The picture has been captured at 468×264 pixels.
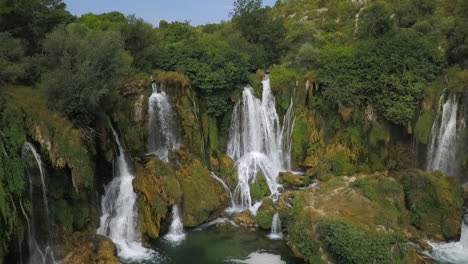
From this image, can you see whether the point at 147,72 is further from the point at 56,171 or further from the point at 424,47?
the point at 424,47

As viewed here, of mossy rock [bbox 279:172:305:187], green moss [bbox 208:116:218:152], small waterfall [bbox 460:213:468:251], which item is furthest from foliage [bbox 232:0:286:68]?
small waterfall [bbox 460:213:468:251]

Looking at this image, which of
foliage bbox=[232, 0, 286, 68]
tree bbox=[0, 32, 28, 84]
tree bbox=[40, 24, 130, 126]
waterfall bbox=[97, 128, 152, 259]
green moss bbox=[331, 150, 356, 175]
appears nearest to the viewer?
tree bbox=[0, 32, 28, 84]

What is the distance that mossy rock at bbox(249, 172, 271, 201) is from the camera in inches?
923

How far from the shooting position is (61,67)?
17.8 meters

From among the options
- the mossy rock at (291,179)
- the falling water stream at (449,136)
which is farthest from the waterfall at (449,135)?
the mossy rock at (291,179)

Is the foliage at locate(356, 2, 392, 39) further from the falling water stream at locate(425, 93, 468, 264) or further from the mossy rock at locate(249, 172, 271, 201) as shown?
the mossy rock at locate(249, 172, 271, 201)

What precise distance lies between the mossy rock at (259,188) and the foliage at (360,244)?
21.7 feet

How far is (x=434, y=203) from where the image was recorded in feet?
65.2

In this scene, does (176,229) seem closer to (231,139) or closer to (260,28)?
(231,139)

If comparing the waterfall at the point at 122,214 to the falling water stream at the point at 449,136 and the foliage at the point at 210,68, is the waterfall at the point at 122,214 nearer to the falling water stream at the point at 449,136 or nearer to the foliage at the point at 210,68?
the foliage at the point at 210,68

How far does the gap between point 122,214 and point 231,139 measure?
9.24 m

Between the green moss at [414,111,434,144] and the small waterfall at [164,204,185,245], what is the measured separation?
48.9 ft

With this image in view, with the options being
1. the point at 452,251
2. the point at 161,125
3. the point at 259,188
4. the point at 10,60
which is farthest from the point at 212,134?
the point at 452,251

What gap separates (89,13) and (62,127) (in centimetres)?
1802
